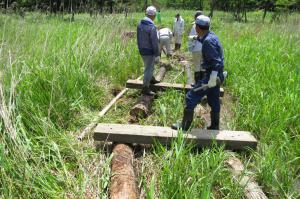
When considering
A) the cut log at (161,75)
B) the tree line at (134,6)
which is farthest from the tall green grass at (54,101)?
the cut log at (161,75)

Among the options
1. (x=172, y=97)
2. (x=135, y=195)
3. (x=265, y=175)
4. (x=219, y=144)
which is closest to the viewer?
(x=135, y=195)

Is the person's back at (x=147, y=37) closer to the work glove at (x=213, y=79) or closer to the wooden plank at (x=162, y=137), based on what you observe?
the work glove at (x=213, y=79)

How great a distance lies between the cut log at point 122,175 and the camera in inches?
96.2

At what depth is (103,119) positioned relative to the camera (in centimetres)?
416

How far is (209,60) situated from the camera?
3.45 m

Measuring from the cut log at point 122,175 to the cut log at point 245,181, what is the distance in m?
0.98

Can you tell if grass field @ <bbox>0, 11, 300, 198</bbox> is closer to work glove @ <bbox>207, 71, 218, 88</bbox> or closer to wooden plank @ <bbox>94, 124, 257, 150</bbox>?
wooden plank @ <bbox>94, 124, 257, 150</bbox>

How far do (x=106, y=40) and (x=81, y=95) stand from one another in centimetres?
237

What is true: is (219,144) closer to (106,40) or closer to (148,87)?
(148,87)

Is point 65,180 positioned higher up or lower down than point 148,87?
lower down

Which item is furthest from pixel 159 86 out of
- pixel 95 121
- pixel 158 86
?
pixel 95 121

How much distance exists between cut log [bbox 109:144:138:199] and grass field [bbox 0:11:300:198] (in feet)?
0.31

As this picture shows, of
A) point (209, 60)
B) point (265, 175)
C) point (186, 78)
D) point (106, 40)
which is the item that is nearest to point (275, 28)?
point (186, 78)

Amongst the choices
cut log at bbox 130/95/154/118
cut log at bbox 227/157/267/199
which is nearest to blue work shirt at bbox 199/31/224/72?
cut log at bbox 227/157/267/199
